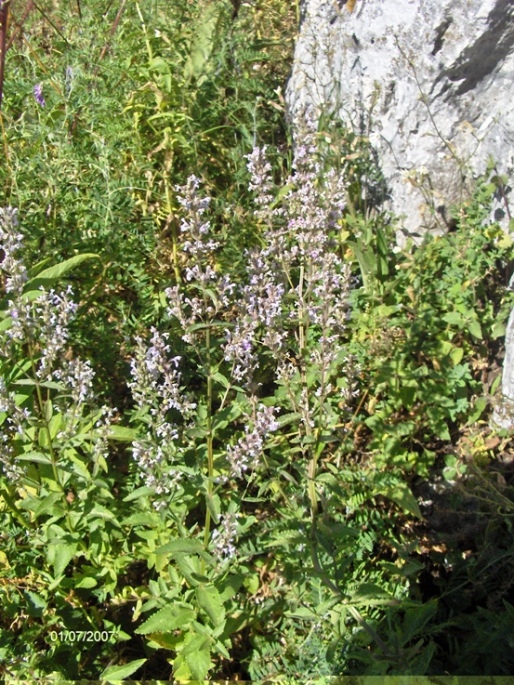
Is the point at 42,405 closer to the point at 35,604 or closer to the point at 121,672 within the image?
the point at 35,604

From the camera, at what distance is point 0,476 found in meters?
2.68

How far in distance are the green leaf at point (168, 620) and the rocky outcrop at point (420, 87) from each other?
240 centimetres

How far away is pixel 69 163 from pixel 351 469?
206 cm

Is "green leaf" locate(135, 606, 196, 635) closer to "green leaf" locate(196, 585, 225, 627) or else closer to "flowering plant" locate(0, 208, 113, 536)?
"green leaf" locate(196, 585, 225, 627)

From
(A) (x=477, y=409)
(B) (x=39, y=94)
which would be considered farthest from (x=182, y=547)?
(B) (x=39, y=94)

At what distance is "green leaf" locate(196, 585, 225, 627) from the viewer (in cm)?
230

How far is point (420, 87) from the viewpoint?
371cm

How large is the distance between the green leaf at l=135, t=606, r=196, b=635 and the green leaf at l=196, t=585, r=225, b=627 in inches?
4.3

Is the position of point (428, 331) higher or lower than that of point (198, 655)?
higher

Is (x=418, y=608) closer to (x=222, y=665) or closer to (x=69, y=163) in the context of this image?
(x=222, y=665)

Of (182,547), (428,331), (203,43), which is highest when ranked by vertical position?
(203,43)

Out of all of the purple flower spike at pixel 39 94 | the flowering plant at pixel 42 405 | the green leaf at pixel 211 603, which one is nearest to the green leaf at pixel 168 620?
the green leaf at pixel 211 603

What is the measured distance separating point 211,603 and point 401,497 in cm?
96

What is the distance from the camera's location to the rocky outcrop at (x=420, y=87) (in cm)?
358
